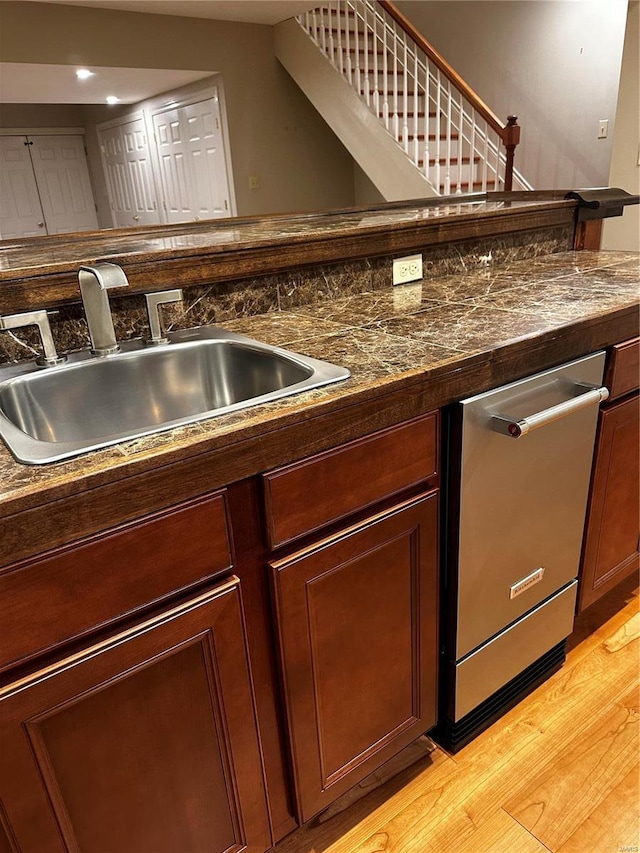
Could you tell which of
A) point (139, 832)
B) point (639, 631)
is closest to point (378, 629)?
point (139, 832)

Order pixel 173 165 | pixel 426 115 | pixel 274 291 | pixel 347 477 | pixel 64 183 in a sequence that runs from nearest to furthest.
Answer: pixel 347 477
pixel 274 291
pixel 64 183
pixel 173 165
pixel 426 115

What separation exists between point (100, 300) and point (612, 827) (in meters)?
1.34

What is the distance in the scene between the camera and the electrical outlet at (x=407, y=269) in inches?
59.2

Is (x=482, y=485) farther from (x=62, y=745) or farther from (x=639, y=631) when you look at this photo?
(x=639, y=631)

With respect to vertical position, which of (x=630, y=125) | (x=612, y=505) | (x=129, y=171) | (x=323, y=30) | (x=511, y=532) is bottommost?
(x=612, y=505)

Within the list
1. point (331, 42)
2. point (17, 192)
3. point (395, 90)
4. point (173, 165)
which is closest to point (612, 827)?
point (17, 192)

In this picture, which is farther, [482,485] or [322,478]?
[482,485]

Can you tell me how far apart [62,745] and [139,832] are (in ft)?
0.69

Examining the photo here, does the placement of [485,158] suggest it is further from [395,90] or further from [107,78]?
[107,78]

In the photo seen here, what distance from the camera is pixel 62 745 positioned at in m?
0.65

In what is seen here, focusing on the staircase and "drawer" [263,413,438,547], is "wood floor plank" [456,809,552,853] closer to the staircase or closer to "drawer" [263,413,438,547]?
"drawer" [263,413,438,547]

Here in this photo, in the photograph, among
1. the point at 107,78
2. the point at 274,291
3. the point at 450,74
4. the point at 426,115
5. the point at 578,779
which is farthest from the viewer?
the point at 426,115

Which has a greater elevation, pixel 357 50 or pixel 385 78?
pixel 357 50

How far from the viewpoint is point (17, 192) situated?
1.95m
